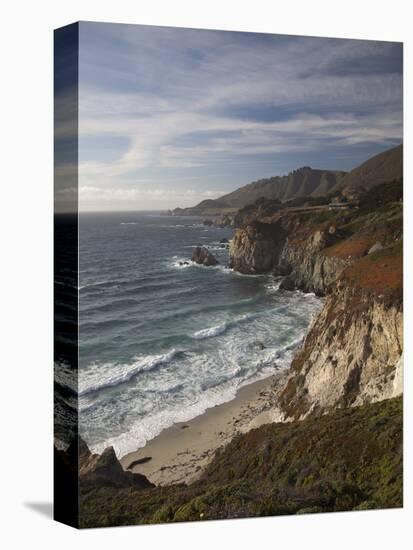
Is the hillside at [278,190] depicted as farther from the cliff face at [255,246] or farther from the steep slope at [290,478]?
the steep slope at [290,478]

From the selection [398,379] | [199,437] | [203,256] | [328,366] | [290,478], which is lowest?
[290,478]

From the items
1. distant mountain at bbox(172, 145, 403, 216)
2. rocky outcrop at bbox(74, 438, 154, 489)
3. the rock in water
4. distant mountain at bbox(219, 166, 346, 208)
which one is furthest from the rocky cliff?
rocky outcrop at bbox(74, 438, 154, 489)

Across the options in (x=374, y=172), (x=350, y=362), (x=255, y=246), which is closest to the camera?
(x=350, y=362)

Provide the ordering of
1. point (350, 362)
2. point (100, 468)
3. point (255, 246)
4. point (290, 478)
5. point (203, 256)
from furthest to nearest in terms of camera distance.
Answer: point (255, 246), point (350, 362), point (203, 256), point (290, 478), point (100, 468)

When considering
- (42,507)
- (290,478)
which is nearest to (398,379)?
(290,478)

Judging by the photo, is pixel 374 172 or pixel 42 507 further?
pixel 374 172

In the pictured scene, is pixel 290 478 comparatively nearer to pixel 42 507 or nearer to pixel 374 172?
pixel 42 507
